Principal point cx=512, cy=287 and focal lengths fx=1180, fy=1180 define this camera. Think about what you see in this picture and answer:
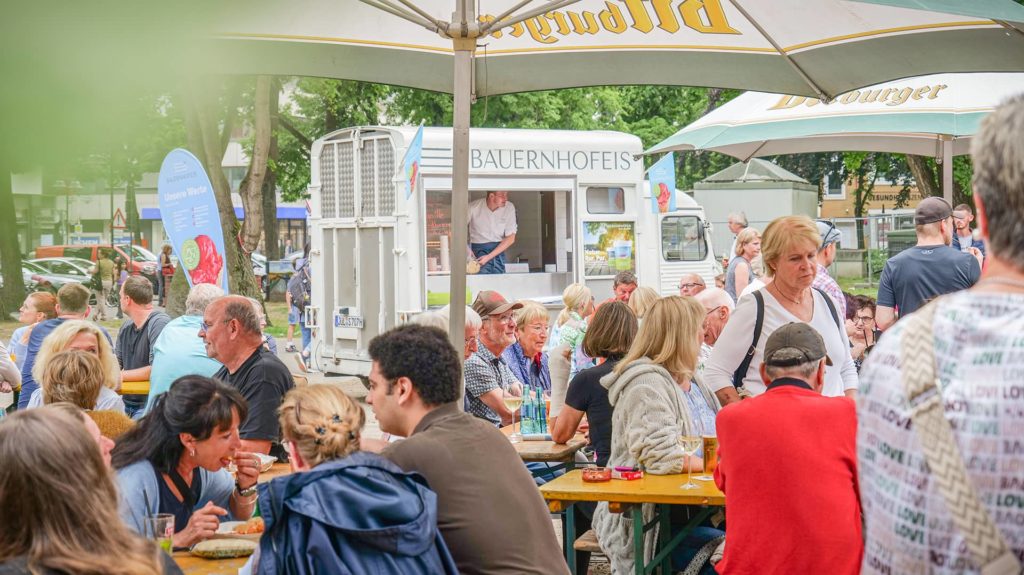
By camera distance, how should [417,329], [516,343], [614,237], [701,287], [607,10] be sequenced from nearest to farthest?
1. [417,329]
2. [607,10]
3. [516,343]
4. [701,287]
5. [614,237]

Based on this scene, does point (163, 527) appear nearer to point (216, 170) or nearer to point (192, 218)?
point (192, 218)

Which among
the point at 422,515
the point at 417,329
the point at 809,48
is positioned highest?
the point at 809,48

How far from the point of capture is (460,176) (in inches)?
202

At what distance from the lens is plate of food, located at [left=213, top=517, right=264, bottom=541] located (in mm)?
4203

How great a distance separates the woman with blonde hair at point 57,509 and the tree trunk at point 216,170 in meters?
17.6

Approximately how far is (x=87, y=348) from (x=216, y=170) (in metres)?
13.9

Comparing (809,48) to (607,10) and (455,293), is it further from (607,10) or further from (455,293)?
(455,293)

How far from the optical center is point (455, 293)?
520 centimetres

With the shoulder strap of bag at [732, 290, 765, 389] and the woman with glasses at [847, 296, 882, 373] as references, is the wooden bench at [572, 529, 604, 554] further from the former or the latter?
the woman with glasses at [847, 296, 882, 373]

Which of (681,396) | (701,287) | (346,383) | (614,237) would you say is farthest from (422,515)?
(346,383)

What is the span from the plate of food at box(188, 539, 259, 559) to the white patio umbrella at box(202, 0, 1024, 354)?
145cm

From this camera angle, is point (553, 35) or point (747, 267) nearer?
point (553, 35)

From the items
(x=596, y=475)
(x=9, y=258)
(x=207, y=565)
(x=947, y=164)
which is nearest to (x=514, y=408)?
(x=596, y=475)

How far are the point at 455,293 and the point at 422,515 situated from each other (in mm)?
2164
